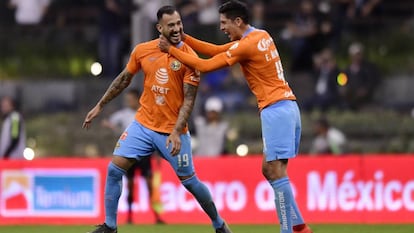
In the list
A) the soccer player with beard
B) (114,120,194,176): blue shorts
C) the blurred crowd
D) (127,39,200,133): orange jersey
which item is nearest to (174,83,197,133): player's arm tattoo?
the soccer player with beard

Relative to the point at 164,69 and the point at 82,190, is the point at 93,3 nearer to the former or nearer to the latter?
the point at 82,190

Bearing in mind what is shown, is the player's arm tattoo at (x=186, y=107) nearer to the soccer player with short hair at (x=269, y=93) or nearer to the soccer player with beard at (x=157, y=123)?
the soccer player with beard at (x=157, y=123)

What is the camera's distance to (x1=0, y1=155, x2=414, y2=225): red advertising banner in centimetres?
1861

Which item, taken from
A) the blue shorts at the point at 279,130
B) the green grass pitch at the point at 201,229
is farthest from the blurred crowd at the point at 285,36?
the blue shorts at the point at 279,130

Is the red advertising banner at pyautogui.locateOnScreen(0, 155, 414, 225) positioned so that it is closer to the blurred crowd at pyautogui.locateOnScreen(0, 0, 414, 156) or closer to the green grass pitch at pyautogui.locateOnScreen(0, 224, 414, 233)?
the green grass pitch at pyautogui.locateOnScreen(0, 224, 414, 233)

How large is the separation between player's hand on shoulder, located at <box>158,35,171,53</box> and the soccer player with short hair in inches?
3.0

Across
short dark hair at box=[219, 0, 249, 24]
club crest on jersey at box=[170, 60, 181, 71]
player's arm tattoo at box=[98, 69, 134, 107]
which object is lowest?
player's arm tattoo at box=[98, 69, 134, 107]

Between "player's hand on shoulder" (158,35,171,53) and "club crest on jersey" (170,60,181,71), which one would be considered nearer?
"player's hand on shoulder" (158,35,171,53)

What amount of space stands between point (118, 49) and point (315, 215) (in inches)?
239

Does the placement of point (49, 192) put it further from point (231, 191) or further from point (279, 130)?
point (279, 130)

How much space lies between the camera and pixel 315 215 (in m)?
18.7

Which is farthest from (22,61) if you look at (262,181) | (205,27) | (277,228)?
(277,228)

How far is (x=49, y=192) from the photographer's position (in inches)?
755

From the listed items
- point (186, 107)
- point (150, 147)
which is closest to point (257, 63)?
point (186, 107)
